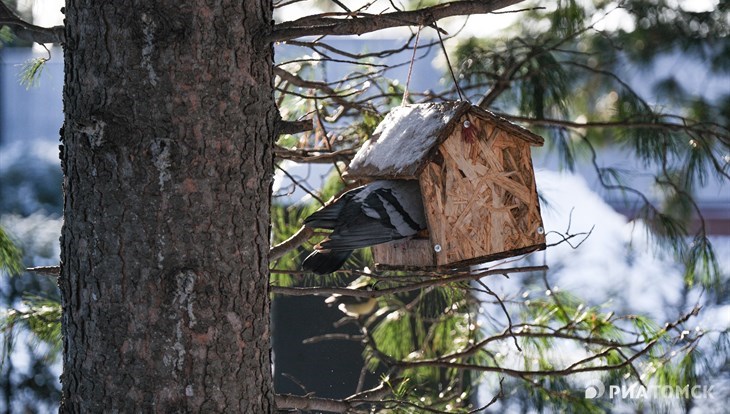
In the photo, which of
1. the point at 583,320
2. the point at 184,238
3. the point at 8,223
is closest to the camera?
the point at 184,238

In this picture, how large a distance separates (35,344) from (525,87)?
4.96 ft

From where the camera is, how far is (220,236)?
45.8 inches

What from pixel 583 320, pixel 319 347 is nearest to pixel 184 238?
pixel 583 320

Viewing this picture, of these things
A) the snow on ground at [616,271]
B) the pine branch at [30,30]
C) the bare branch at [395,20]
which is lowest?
the snow on ground at [616,271]

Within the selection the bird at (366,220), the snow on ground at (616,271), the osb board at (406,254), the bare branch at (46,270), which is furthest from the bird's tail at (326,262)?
the snow on ground at (616,271)

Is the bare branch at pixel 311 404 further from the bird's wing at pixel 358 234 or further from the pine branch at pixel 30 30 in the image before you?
the pine branch at pixel 30 30

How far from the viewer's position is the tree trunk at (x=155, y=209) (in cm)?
112

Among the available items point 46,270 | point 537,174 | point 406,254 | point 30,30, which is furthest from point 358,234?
point 537,174

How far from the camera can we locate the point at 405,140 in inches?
54.9

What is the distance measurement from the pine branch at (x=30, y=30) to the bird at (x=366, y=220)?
488 mm

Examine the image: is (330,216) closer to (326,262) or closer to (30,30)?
(326,262)

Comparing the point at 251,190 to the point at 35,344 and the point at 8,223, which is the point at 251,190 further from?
the point at 8,223

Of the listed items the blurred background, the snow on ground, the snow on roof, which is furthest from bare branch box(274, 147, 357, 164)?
the snow on ground

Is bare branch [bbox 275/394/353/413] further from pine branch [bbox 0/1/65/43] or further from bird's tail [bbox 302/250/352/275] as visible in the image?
→ pine branch [bbox 0/1/65/43]
